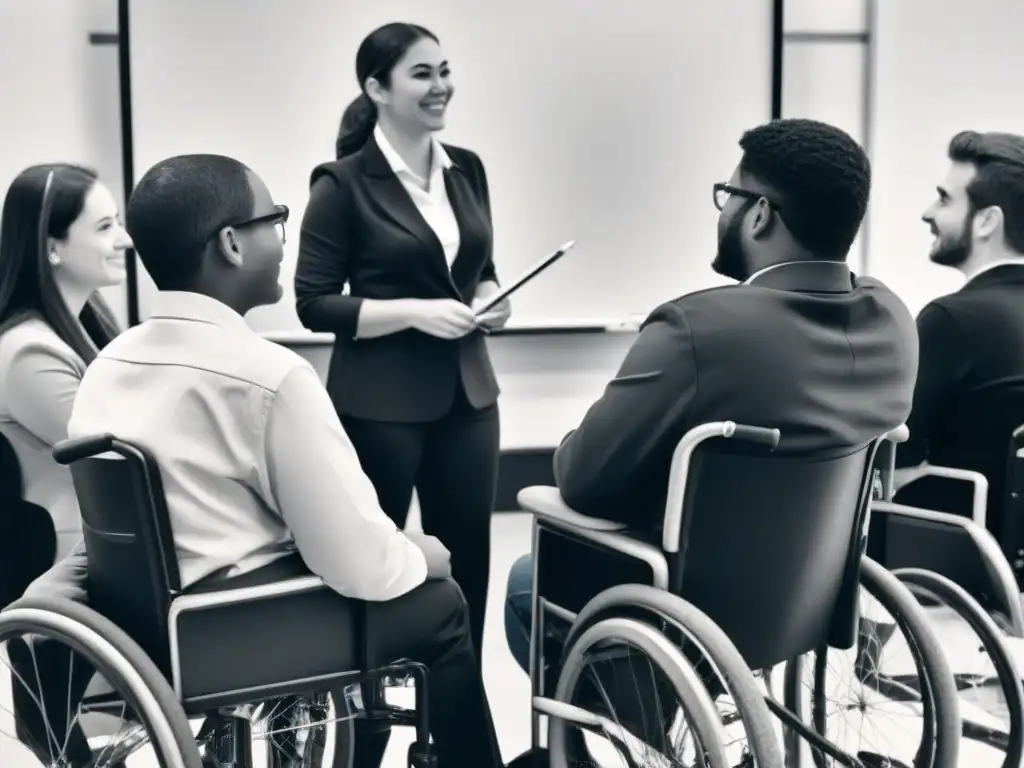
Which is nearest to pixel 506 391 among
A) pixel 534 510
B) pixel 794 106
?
pixel 794 106

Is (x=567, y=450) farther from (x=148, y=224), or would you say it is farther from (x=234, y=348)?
(x=148, y=224)

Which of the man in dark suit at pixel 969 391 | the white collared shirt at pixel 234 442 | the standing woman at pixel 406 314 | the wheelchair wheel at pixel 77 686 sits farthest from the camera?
the standing woman at pixel 406 314

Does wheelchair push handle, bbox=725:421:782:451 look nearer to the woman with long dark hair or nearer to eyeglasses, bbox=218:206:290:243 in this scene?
eyeglasses, bbox=218:206:290:243

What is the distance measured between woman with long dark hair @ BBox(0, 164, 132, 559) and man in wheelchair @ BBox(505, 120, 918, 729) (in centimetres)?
88

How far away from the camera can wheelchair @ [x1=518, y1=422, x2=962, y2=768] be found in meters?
1.41

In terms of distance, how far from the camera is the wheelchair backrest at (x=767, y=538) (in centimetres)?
144

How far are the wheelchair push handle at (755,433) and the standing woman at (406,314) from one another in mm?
1009

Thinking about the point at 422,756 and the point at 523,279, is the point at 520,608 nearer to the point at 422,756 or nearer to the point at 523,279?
the point at 422,756

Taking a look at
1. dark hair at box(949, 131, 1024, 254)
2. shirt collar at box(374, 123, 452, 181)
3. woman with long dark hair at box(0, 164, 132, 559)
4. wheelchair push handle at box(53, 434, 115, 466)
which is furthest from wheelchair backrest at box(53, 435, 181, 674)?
dark hair at box(949, 131, 1024, 254)

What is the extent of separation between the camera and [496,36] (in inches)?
144

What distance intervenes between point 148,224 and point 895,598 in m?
1.15

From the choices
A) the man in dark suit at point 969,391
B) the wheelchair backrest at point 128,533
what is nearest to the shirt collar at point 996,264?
the man in dark suit at point 969,391

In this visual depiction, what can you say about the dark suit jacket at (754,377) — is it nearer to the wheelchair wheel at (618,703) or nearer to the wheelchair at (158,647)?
the wheelchair wheel at (618,703)

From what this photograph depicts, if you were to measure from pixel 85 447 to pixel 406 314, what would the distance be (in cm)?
102
